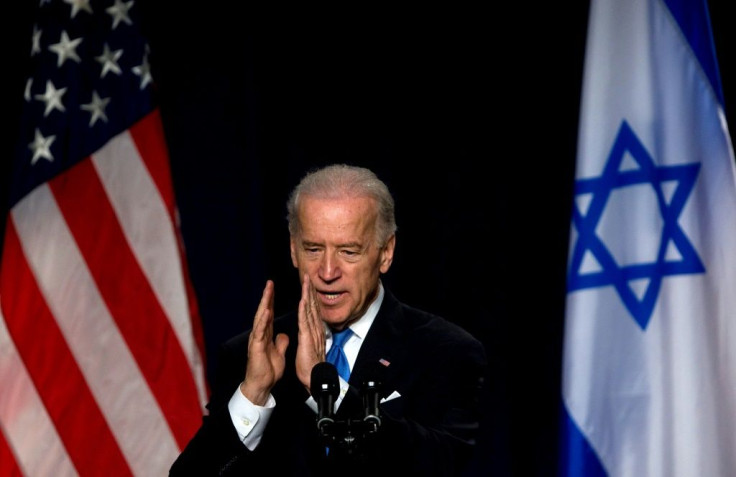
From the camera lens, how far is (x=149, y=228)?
3.60 meters

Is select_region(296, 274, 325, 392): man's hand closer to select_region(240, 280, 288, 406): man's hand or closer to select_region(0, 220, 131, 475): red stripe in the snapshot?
select_region(240, 280, 288, 406): man's hand

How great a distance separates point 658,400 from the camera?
3.06m

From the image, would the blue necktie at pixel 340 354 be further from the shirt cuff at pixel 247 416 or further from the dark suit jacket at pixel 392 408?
the shirt cuff at pixel 247 416

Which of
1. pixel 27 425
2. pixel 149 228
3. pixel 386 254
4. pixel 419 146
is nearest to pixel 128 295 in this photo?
pixel 149 228

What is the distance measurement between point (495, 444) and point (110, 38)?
196cm

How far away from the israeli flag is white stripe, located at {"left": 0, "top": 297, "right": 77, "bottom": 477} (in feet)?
5.47

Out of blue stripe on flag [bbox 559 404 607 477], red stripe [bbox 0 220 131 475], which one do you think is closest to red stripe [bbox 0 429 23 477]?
red stripe [bbox 0 220 131 475]

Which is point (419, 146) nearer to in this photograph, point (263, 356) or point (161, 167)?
point (161, 167)

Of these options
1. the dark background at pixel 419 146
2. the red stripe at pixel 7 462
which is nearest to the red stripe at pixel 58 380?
the red stripe at pixel 7 462

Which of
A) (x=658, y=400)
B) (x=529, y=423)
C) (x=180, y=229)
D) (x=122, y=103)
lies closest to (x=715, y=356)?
(x=658, y=400)

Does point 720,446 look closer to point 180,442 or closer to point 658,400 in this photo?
point 658,400

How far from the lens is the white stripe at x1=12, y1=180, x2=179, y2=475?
11.5 ft

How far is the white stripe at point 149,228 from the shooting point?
11.7 feet

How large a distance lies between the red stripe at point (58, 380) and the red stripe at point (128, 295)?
0.20 meters
